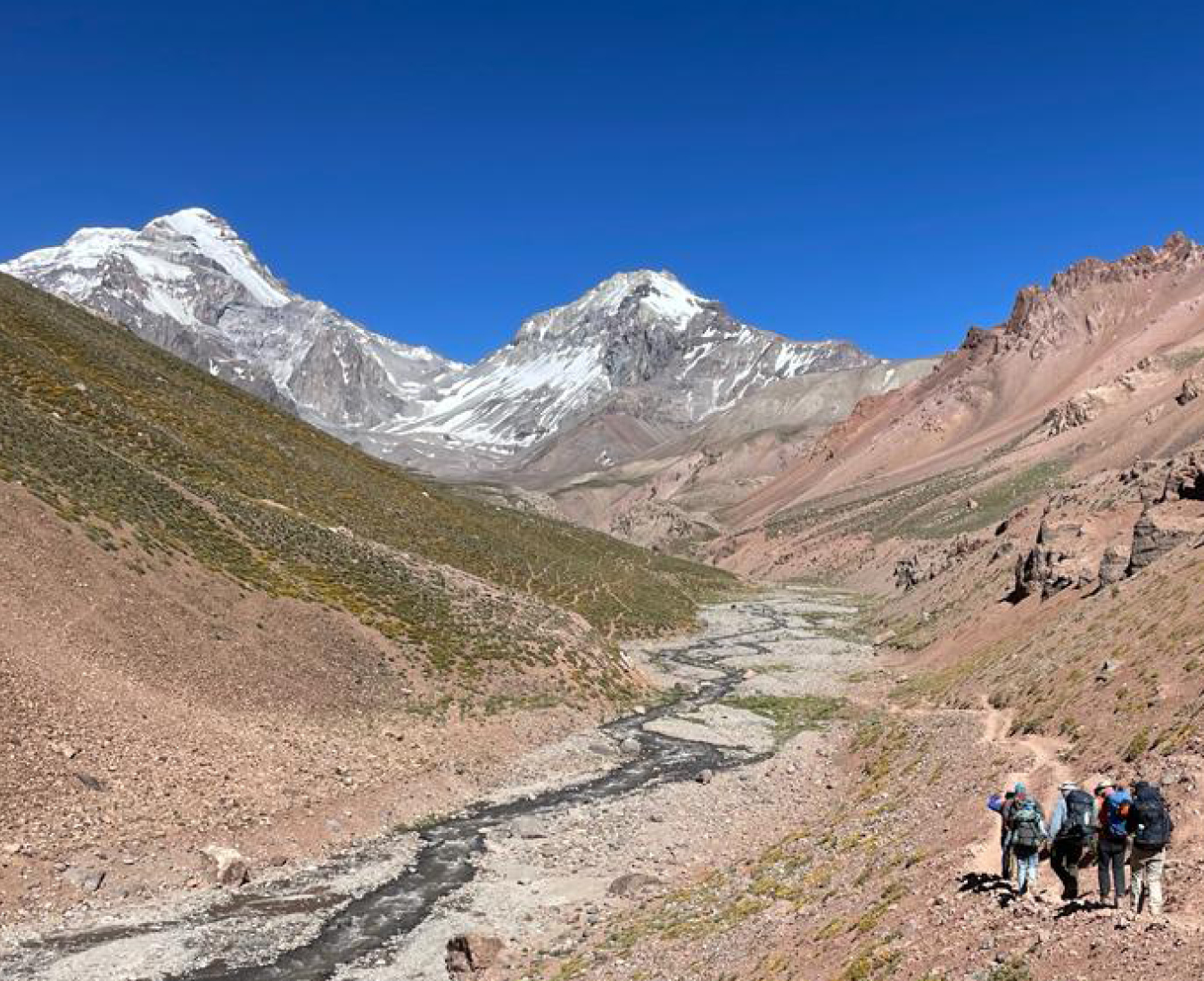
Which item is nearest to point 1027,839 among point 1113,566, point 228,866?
point 228,866

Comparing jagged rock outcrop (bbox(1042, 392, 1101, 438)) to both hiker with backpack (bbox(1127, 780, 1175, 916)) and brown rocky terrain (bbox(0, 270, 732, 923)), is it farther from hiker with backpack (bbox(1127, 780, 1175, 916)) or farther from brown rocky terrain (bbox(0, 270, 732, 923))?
hiker with backpack (bbox(1127, 780, 1175, 916))

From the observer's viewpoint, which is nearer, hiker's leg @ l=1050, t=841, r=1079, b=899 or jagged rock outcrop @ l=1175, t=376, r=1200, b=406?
hiker's leg @ l=1050, t=841, r=1079, b=899

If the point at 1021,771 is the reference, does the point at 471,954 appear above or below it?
below

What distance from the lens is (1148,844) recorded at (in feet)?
48.0

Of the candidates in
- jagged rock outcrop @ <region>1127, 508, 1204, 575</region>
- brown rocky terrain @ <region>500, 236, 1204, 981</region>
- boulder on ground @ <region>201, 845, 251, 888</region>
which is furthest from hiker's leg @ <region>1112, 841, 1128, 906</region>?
jagged rock outcrop @ <region>1127, 508, 1204, 575</region>

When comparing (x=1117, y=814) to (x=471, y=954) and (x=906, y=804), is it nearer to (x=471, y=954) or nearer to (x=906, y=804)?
(x=906, y=804)

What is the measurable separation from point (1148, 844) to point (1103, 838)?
0.69 meters

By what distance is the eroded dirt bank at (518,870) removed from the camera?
21.2 m

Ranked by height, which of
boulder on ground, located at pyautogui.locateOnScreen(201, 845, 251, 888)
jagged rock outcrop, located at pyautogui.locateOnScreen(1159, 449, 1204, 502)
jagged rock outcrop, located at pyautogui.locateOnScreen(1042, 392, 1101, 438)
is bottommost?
boulder on ground, located at pyautogui.locateOnScreen(201, 845, 251, 888)

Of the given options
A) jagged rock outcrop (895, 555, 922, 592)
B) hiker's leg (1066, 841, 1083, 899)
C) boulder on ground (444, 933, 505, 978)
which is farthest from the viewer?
jagged rock outcrop (895, 555, 922, 592)

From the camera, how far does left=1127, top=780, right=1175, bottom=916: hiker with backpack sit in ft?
47.8

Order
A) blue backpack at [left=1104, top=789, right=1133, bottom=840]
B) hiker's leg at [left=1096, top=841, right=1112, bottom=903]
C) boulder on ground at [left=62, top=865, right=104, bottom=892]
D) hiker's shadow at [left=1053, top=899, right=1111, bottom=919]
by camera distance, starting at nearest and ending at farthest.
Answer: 1. blue backpack at [left=1104, top=789, right=1133, bottom=840]
2. hiker's shadow at [left=1053, top=899, right=1111, bottom=919]
3. hiker's leg at [left=1096, top=841, right=1112, bottom=903]
4. boulder on ground at [left=62, top=865, right=104, bottom=892]

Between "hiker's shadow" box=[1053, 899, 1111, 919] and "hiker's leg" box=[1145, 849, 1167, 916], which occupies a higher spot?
"hiker's leg" box=[1145, 849, 1167, 916]

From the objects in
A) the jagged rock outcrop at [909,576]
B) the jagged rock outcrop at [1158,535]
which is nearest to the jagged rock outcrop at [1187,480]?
the jagged rock outcrop at [1158,535]
